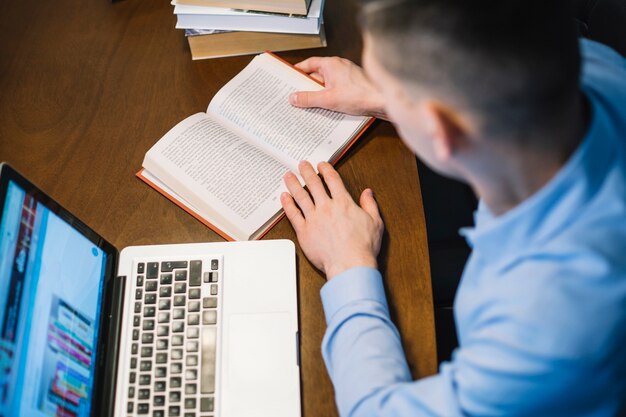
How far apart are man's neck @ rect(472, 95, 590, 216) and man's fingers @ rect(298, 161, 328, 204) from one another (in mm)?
331

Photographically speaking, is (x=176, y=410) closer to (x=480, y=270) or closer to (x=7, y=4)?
(x=480, y=270)

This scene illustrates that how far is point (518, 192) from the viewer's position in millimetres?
661

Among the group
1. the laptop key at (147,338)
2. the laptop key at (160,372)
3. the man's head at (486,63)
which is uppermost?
the man's head at (486,63)

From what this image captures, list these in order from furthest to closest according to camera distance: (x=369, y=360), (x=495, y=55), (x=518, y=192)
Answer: (x=369, y=360), (x=518, y=192), (x=495, y=55)

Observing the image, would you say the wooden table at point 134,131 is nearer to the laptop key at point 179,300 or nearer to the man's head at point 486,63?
the laptop key at point 179,300

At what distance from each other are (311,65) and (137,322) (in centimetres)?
56

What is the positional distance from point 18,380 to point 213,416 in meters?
0.25

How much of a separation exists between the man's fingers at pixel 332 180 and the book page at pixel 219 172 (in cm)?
7

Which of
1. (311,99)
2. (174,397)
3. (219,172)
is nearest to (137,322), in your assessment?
(174,397)

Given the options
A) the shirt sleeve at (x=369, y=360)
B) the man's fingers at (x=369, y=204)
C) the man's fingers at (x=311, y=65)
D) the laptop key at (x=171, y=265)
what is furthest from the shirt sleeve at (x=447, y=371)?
the man's fingers at (x=311, y=65)

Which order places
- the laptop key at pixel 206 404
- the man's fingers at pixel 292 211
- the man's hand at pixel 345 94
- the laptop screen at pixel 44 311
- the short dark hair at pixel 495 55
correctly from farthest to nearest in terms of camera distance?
1. the man's hand at pixel 345 94
2. the man's fingers at pixel 292 211
3. the laptop key at pixel 206 404
4. the laptop screen at pixel 44 311
5. the short dark hair at pixel 495 55

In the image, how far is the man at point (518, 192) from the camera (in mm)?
565

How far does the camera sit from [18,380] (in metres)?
0.67

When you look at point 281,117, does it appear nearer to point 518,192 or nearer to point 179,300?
point 179,300
